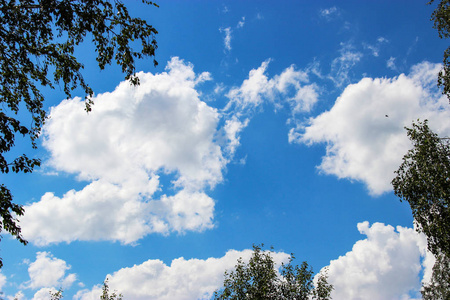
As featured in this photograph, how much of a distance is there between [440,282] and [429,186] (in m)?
24.1

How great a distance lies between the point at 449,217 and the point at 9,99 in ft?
76.9

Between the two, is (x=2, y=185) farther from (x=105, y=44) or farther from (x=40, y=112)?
(x=105, y=44)

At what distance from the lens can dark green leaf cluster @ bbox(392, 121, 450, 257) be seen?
17.8 meters

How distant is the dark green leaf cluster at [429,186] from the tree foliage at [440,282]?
18.0m

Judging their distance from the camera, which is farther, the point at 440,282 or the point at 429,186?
the point at 440,282

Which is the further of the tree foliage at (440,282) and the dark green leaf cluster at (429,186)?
the tree foliage at (440,282)

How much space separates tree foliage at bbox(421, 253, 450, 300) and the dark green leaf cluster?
18002mm

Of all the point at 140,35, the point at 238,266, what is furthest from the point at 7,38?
the point at 238,266

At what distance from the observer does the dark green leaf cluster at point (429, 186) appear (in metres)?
17.8

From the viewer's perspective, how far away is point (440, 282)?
1345 inches

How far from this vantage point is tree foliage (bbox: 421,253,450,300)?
3244 centimetres

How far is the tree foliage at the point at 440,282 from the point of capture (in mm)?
32438

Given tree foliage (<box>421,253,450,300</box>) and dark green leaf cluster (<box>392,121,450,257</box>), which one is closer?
dark green leaf cluster (<box>392,121,450,257</box>)

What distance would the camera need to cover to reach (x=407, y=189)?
19938mm
